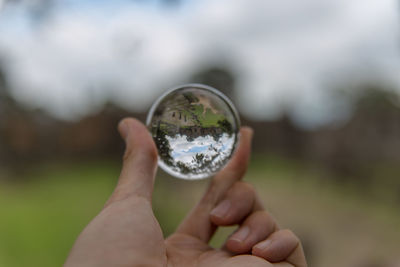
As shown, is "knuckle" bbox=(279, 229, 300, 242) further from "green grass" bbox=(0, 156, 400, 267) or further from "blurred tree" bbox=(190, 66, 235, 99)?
"blurred tree" bbox=(190, 66, 235, 99)

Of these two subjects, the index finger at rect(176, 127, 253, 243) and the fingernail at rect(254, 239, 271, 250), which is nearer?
the fingernail at rect(254, 239, 271, 250)

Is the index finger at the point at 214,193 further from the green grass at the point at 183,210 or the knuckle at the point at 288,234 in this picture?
the green grass at the point at 183,210

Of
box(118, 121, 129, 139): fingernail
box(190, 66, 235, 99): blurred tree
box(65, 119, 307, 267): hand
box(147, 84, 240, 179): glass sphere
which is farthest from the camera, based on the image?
box(190, 66, 235, 99): blurred tree

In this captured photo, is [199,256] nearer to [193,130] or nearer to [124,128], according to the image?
[193,130]

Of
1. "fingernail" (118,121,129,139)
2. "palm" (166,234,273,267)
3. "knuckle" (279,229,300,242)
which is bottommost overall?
"palm" (166,234,273,267)

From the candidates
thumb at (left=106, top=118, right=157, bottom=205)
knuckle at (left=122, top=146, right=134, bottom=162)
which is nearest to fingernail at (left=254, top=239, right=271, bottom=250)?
thumb at (left=106, top=118, right=157, bottom=205)

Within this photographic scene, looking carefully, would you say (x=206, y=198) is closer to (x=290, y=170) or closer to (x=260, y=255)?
(x=260, y=255)

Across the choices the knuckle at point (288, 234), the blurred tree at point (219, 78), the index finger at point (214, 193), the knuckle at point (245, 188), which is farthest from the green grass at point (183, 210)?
the knuckle at point (288, 234)

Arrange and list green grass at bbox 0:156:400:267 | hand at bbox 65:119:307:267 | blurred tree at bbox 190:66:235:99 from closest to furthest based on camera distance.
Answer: hand at bbox 65:119:307:267 → green grass at bbox 0:156:400:267 → blurred tree at bbox 190:66:235:99

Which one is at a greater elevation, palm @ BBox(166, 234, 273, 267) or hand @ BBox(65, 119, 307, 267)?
hand @ BBox(65, 119, 307, 267)
